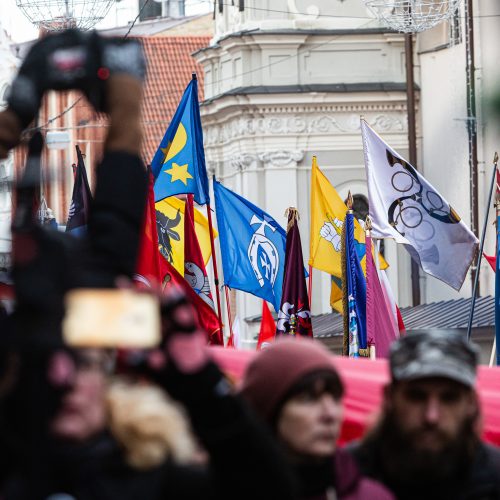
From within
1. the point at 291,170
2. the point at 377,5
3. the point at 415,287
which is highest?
the point at 377,5

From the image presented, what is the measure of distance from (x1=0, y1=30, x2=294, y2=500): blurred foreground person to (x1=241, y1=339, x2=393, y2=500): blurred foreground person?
0.59 metres

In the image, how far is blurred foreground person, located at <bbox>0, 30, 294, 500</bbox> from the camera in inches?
129

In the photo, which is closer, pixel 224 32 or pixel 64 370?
pixel 64 370

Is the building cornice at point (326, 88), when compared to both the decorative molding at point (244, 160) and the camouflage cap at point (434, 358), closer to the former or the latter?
the decorative molding at point (244, 160)

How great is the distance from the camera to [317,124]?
35.0m

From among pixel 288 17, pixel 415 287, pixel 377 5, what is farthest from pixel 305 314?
pixel 288 17

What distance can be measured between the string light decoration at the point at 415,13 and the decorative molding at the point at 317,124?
3.93m

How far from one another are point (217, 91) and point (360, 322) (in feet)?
71.3

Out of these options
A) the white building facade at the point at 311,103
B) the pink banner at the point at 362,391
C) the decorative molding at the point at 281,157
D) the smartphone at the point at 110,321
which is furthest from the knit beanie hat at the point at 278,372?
the decorative molding at the point at 281,157

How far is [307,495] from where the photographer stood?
4.12 metres

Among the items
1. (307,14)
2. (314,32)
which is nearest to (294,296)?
(314,32)

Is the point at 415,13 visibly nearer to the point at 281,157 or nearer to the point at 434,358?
the point at 281,157

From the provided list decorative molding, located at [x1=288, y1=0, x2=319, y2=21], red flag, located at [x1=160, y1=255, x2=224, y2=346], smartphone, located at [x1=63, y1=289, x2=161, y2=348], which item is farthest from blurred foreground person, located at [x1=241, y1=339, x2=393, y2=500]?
decorative molding, located at [x1=288, y1=0, x2=319, y2=21]

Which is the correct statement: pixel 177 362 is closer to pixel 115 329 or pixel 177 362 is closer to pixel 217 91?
pixel 115 329
